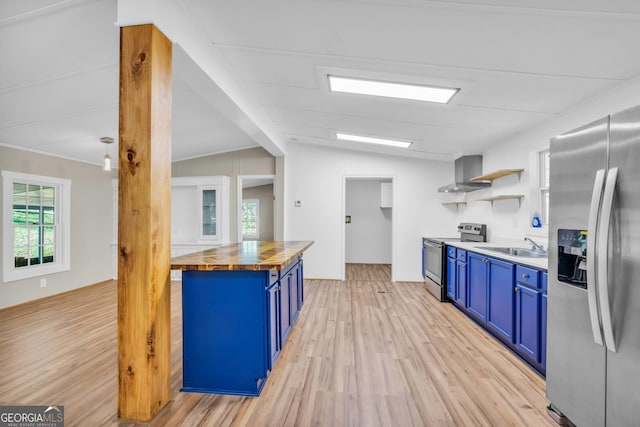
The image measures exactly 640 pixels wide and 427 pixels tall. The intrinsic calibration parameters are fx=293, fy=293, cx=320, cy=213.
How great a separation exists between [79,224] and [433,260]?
606 cm

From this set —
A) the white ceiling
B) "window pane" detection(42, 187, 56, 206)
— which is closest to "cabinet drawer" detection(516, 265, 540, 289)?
the white ceiling

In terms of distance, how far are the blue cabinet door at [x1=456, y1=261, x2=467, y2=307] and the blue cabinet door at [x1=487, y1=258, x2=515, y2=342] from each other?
1.94 feet

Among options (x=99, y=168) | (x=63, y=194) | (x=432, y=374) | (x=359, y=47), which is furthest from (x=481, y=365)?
(x=99, y=168)

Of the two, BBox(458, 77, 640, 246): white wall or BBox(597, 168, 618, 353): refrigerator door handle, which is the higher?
BBox(458, 77, 640, 246): white wall

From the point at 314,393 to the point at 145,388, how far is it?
1.08 metres

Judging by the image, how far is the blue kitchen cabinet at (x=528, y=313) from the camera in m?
2.30

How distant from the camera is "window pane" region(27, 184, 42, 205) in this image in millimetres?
4411

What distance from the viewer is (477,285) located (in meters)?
3.35

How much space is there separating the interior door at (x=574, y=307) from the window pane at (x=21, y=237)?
6239mm

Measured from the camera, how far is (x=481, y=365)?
247 cm

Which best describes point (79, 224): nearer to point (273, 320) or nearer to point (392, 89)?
point (273, 320)

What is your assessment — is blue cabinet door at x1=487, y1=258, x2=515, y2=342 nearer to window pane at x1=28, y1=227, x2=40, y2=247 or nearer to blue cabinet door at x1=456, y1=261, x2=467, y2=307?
blue cabinet door at x1=456, y1=261, x2=467, y2=307

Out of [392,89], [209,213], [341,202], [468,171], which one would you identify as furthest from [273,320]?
[209,213]

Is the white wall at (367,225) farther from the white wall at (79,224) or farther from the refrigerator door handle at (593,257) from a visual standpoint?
the refrigerator door handle at (593,257)
